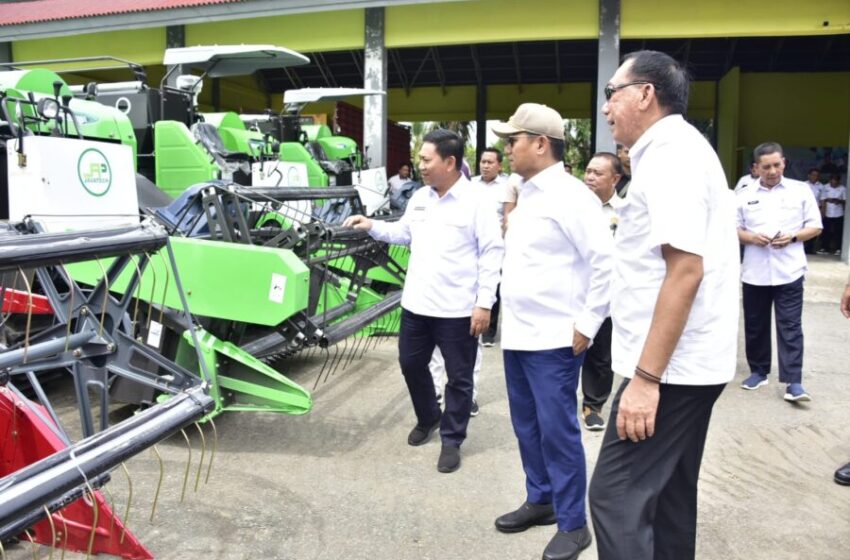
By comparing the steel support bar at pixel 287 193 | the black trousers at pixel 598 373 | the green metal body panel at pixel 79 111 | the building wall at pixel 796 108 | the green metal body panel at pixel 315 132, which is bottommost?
the black trousers at pixel 598 373

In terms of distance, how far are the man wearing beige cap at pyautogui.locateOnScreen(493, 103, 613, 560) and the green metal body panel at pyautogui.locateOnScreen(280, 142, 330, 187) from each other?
633 centimetres

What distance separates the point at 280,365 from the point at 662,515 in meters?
3.95

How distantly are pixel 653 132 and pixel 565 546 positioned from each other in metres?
1.61

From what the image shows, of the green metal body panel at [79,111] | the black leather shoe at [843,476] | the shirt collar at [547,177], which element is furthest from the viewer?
the green metal body panel at [79,111]

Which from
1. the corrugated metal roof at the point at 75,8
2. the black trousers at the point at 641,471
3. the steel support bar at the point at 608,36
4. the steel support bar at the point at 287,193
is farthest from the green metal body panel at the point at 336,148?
the black trousers at the point at 641,471

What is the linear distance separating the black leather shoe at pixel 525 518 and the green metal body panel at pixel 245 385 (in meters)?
1.12

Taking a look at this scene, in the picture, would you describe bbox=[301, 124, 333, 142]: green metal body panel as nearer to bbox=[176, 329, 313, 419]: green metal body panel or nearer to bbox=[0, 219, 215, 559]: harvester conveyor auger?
bbox=[176, 329, 313, 419]: green metal body panel

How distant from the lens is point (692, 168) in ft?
5.88

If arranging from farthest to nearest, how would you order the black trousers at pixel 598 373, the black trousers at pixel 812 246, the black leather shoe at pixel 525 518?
1. the black trousers at pixel 812 246
2. the black trousers at pixel 598 373
3. the black leather shoe at pixel 525 518

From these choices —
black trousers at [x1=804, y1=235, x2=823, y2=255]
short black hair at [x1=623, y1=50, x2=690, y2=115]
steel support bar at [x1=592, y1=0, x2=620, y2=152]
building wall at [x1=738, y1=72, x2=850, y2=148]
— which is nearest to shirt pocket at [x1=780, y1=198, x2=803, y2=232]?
short black hair at [x1=623, y1=50, x2=690, y2=115]

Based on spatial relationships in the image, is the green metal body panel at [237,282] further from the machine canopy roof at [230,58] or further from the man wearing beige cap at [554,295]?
the machine canopy roof at [230,58]

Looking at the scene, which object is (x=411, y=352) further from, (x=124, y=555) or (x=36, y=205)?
(x=36, y=205)

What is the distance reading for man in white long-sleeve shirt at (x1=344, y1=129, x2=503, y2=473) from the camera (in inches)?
142

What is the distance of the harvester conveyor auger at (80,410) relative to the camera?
1.84 m
